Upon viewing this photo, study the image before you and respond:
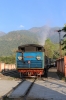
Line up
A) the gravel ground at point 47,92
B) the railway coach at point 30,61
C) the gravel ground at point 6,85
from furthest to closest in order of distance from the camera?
the railway coach at point 30,61, the gravel ground at point 6,85, the gravel ground at point 47,92

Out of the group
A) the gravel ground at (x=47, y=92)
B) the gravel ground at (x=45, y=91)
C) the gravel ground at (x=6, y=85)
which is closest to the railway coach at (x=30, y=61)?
the gravel ground at (x=6, y=85)

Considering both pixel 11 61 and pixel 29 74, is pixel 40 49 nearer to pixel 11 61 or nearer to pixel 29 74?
pixel 29 74

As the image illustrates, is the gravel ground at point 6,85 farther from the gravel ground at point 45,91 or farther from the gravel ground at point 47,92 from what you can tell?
the gravel ground at point 47,92

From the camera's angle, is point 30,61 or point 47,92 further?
point 30,61

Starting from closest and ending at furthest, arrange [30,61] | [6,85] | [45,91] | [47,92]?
[47,92]
[45,91]
[6,85]
[30,61]

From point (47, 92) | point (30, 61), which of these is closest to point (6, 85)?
point (47, 92)

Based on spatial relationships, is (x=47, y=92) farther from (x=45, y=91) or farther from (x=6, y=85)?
(x=6, y=85)

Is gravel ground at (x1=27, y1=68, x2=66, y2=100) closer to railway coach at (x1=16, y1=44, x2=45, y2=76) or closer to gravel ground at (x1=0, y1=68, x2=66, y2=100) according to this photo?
gravel ground at (x1=0, y1=68, x2=66, y2=100)

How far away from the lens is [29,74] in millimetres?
27969

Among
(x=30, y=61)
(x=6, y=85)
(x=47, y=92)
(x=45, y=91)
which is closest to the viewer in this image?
(x=47, y=92)

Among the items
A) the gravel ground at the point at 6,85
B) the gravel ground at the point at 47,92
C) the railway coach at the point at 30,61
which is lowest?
the gravel ground at the point at 47,92

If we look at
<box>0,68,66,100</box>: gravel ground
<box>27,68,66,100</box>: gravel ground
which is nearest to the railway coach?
<box>0,68,66,100</box>: gravel ground

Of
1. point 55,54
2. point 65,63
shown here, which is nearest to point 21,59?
point 65,63

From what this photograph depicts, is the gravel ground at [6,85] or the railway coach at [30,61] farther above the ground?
the railway coach at [30,61]
